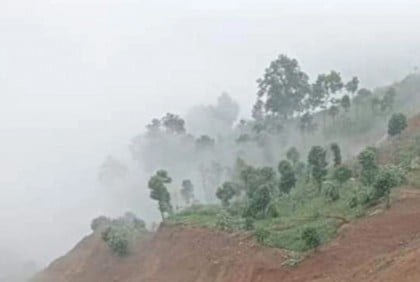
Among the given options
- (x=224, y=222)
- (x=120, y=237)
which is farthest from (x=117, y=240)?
(x=224, y=222)

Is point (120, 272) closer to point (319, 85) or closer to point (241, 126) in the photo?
point (319, 85)

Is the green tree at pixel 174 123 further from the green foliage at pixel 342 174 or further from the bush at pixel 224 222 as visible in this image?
the green foliage at pixel 342 174

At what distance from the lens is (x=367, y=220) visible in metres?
45.9

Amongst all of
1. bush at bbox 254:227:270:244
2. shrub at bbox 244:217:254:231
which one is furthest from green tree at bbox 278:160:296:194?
bush at bbox 254:227:270:244

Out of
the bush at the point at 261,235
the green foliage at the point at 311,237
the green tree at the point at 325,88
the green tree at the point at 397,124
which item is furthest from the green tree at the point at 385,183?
the green tree at the point at 325,88

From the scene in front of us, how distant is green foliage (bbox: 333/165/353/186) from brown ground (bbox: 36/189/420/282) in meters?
5.46

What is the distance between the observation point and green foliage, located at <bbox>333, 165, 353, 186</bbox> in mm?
53250

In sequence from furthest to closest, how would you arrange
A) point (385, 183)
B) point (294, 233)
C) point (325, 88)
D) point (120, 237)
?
1. point (325, 88)
2. point (120, 237)
3. point (294, 233)
4. point (385, 183)

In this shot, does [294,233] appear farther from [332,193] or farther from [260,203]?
[260,203]

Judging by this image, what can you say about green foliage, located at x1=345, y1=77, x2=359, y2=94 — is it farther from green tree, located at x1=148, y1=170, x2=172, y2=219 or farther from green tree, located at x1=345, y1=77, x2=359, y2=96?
green tree, located at x1=148, y1=170, x2=172, y2=219

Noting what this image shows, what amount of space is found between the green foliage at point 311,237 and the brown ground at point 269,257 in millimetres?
564

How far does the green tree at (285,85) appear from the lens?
285 ft

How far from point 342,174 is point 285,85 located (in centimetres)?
3550

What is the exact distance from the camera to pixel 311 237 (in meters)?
43.6
